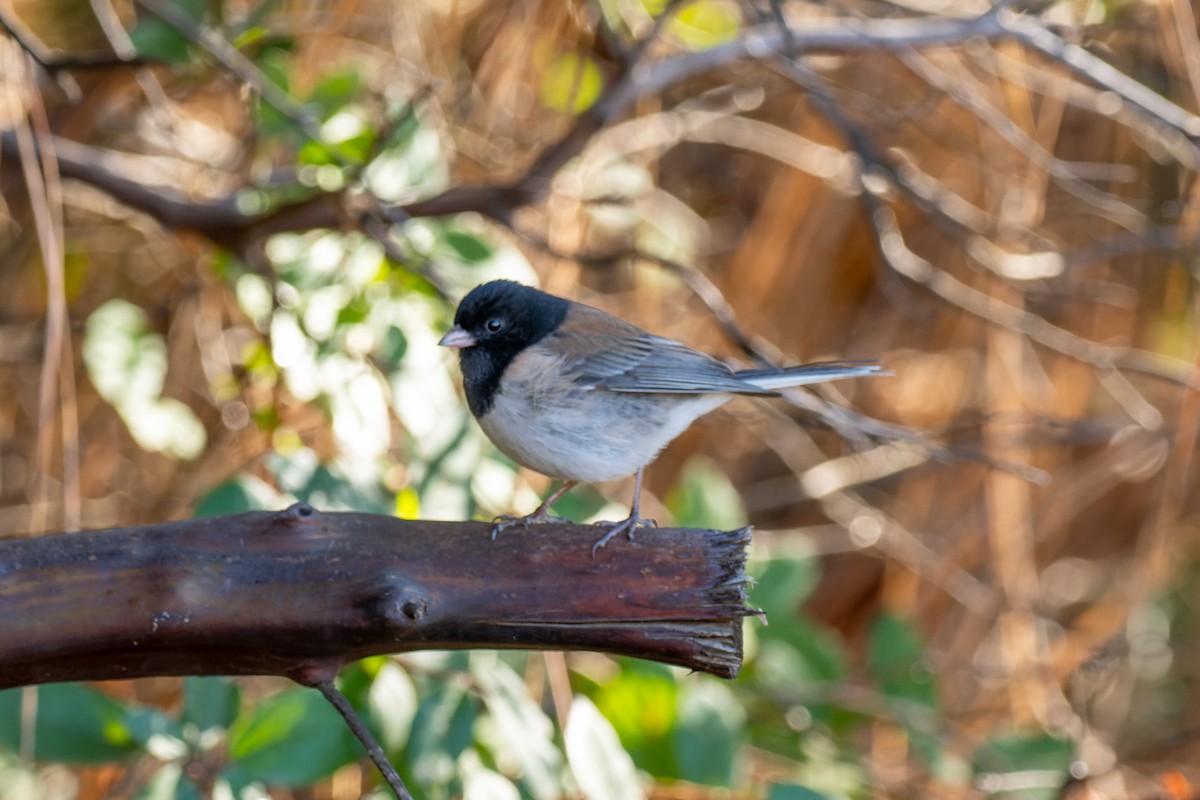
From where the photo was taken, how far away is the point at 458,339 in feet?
8.12

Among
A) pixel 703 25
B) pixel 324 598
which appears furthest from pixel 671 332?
pixel 324 598

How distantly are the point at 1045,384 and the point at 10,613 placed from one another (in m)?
3.78

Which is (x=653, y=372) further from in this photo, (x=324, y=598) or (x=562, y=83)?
(x=562, y=83)

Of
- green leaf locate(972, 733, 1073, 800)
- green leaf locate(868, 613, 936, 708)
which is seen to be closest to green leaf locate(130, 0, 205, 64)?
green leaf locate(868, 613, 936, 708)

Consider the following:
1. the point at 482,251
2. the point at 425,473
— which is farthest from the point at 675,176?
the point at 425,473

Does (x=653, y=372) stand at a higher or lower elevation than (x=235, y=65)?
lower

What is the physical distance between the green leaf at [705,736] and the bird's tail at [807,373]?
0.72m

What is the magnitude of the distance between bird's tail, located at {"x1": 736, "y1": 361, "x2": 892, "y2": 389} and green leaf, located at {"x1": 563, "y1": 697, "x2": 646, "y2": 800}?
76 centimetres

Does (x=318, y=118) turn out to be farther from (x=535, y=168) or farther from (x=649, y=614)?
(x=649, y=614)

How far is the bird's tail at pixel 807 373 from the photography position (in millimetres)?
2412

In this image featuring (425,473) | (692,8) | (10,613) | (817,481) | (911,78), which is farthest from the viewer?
(911,78)

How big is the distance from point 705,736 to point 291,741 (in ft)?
2.95

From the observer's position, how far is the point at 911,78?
15.6 ft

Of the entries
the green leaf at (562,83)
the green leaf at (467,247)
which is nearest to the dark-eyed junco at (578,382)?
the green leaf at (467,247)
